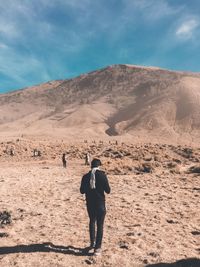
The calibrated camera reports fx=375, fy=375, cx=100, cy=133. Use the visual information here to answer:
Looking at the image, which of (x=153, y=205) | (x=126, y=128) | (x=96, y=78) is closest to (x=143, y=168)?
(x=153, y=205)

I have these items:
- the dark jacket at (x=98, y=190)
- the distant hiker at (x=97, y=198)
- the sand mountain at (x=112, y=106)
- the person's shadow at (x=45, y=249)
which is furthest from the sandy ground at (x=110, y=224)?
the sand mountain at (x=112, y=106)

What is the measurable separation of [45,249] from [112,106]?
111596 mm

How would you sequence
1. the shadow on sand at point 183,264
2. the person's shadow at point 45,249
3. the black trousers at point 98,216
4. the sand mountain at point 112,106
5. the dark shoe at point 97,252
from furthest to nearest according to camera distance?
the sand mountain at point 112,106
the person's shadow at point 45,249
the black trousers at point 98,216
the dark shoe at point 97,252
the shadow on sand at point 183,264

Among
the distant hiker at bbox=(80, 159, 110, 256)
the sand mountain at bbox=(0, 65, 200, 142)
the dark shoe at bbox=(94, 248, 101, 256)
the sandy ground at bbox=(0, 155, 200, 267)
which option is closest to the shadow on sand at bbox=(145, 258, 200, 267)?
the sandy ground at bbox=(0, 155, 200, 267)

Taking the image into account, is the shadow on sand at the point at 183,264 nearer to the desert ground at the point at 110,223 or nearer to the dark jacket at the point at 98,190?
the desert ground at the point at 110,223

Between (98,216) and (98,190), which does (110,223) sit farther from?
(98,190)

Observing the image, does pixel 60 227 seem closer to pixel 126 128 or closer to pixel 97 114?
pixel 126 128

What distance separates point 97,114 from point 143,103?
1430cm

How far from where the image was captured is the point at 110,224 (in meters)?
10.0

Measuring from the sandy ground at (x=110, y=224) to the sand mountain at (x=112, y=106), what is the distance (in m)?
61.4

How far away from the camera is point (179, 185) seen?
52.9 feet

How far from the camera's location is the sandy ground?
297 inches

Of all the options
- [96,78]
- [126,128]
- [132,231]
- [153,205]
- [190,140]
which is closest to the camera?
[132,231]

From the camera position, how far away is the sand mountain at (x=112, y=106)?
275ft
